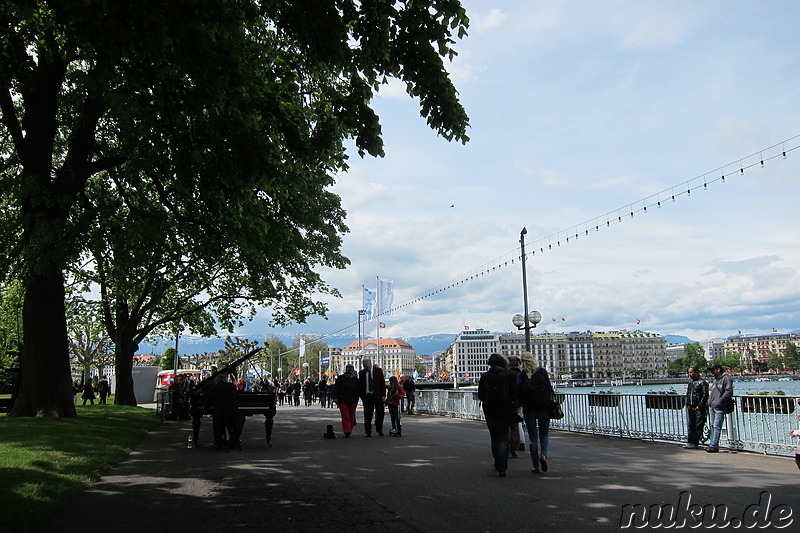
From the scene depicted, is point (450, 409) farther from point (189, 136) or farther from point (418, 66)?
point (418, 66)

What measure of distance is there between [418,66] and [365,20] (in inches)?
39.1

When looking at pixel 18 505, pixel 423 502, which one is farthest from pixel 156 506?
pixel 423 502

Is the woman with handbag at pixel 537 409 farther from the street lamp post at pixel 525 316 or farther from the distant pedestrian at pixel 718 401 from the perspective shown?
the street lamp post at pixel 525 316

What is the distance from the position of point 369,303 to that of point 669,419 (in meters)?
44.0

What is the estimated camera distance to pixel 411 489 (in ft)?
26.6

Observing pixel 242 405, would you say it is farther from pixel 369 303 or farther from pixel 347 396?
pixel 369 303

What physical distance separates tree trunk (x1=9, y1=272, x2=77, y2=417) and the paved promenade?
5246 millimetres

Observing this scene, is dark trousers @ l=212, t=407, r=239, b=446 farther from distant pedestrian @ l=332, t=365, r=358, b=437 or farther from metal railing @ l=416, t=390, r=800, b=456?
metal railing @ l=416, t=390, r=800, b=456

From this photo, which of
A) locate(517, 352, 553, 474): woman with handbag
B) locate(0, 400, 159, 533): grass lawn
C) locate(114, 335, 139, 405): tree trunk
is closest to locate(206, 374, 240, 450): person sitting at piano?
locate(0, 400, 159, 533): grass lawn

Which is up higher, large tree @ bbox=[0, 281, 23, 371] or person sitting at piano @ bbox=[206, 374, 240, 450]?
large tree @ bbox=[0, 281, 23, 371]

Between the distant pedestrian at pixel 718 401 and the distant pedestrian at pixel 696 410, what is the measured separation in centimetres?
24

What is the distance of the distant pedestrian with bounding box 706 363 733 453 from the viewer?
12.7 metres

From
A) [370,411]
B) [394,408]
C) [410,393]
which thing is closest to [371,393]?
[370,411]

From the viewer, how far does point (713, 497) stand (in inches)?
298
